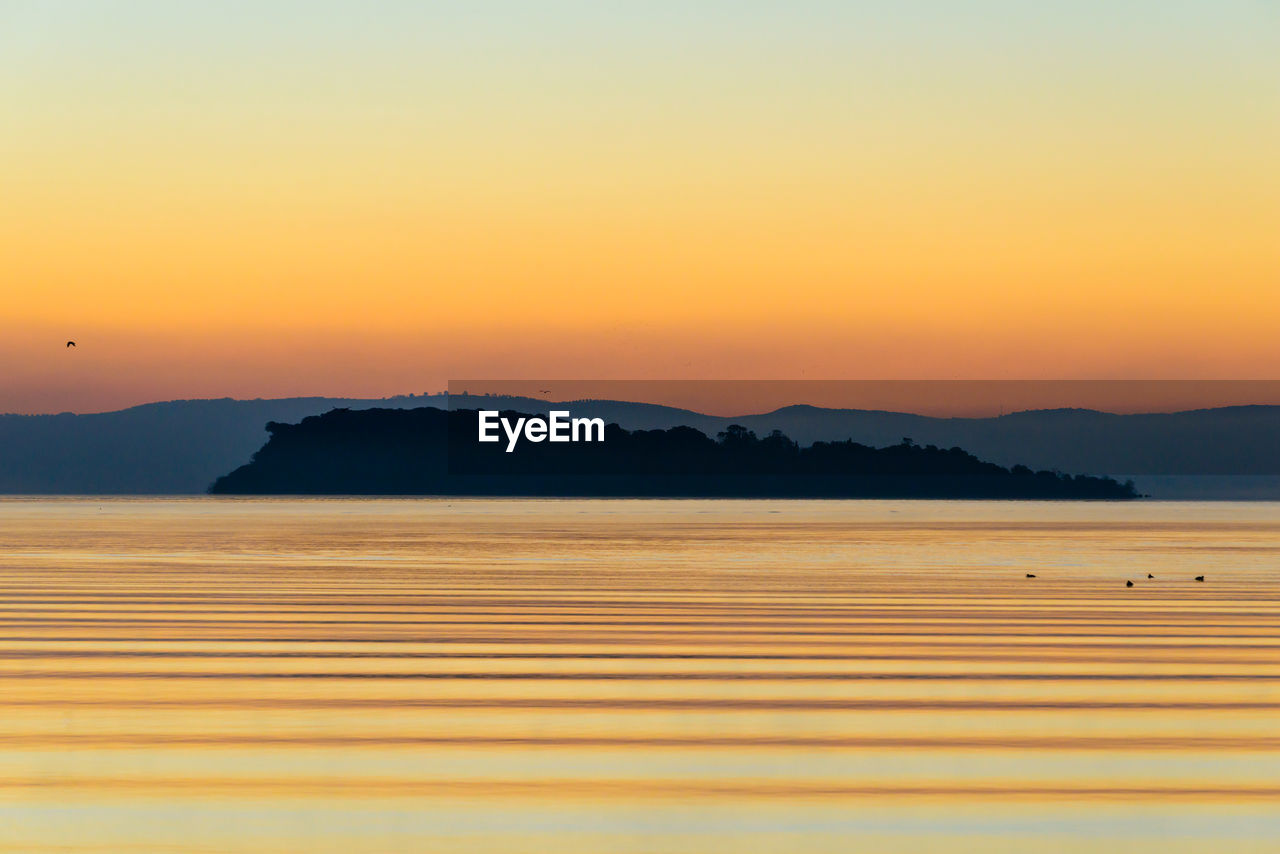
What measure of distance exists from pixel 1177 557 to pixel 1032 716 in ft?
102

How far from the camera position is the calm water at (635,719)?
9.25 metres

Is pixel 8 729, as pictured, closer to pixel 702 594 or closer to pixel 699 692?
pixel 699 692

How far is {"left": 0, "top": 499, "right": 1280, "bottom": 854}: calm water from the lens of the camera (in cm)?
925

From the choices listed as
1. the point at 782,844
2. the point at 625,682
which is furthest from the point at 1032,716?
the point at 782,844

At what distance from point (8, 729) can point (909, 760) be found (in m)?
6.36

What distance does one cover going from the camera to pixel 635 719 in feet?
41.9

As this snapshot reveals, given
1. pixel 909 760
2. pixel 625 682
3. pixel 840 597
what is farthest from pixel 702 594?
pixel 909 760

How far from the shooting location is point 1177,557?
42.1m

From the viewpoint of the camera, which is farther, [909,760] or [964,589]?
[964,589]

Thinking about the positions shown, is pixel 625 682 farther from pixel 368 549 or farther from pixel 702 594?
pixel 368 549

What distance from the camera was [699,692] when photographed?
14.3m

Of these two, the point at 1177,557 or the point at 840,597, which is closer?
the point at 840,597

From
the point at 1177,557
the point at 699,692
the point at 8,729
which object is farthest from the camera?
the point at 1177,557

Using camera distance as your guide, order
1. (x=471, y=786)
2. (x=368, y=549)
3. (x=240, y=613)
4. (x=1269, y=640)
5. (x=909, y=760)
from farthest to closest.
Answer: (x=368, y=549) → (x=240, y=613) → (x=1269, y=640) → (x=909, y=760) → (x=471, y=786)
